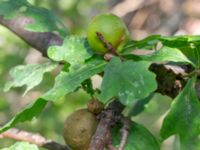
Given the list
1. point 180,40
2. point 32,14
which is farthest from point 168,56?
point 32,14

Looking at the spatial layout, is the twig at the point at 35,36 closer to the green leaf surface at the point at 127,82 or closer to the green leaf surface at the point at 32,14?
the green leaf surface at the point at 32,14

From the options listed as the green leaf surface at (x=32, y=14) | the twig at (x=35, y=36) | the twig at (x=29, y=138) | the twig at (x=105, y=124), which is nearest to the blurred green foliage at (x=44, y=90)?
the twig at (x=35, y=36)

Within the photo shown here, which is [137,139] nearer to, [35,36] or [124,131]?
[124,131]

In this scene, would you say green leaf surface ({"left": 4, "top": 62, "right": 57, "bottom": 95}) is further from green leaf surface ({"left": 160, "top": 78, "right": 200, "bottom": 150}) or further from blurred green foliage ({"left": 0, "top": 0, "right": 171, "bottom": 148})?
blurred green foliage ({"left": 0, "top": 0, "right": 171, "bottom": 148})

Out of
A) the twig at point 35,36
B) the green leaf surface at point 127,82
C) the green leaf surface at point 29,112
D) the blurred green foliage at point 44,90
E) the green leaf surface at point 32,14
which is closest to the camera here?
the green leaf surface at point 127,82

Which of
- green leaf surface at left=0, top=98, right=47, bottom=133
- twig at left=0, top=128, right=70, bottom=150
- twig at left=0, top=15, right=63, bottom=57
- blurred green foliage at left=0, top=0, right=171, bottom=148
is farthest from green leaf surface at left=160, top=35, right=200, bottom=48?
blurred green foliage at left=0, top=0, right=171, bottom=148

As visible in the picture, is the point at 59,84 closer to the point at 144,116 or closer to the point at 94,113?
the point at 94,113

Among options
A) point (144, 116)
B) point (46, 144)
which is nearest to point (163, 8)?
point (144, 116)
